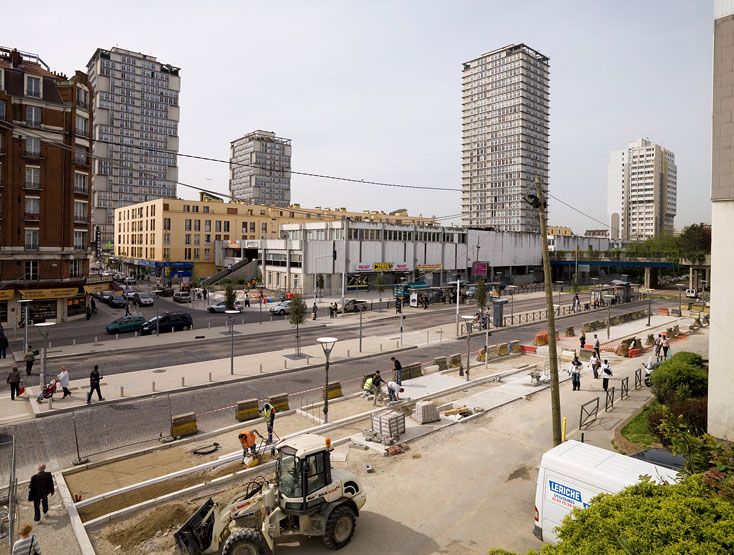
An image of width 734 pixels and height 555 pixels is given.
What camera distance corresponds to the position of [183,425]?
725 inches

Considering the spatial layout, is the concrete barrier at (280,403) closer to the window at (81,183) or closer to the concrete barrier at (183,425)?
the concrete barrier at (183,425)

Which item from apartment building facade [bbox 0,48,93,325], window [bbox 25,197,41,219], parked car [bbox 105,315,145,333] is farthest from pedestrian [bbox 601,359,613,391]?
window [bbox 25,197,41,219]

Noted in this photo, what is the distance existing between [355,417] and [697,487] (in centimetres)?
1433

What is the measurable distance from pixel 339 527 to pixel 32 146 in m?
47.7

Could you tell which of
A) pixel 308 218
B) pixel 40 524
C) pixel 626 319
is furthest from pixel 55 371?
pixel 308 218

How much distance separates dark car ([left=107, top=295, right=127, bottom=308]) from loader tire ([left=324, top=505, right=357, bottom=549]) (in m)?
55.4

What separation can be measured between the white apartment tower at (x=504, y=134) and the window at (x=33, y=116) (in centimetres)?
11904

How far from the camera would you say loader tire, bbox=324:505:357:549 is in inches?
437

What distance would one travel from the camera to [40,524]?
12.4m

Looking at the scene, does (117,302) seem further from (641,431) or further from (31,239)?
(641,431)

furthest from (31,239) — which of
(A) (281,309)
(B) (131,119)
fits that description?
(B) (131,119)

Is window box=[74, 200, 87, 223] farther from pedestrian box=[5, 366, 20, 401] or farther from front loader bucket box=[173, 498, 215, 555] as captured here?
front loader bucket box=[173, 498, 215, 555]

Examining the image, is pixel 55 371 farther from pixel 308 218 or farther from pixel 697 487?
pixel 308 218

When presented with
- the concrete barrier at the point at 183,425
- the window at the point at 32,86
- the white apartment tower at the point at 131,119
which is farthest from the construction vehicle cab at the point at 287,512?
the white apartment tower at the point at 131,119
